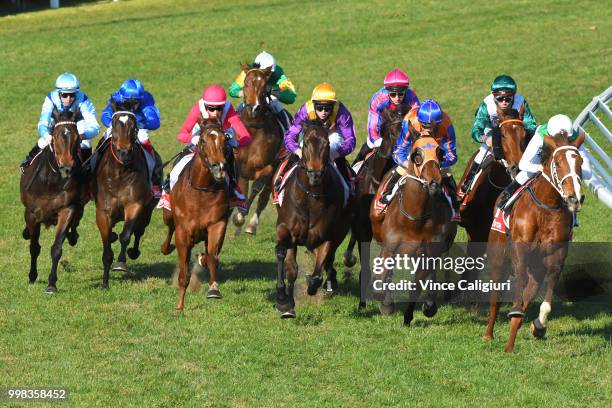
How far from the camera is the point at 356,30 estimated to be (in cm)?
3847

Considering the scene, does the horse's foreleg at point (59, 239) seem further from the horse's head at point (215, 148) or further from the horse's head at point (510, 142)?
the horse's head at point (510, 142)

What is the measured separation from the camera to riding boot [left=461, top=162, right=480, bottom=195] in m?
14.4

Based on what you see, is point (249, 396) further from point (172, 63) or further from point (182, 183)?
point (172, 63)

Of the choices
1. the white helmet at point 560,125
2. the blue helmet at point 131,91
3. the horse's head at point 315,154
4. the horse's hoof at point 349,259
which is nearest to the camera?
the white helmet at point 560,125

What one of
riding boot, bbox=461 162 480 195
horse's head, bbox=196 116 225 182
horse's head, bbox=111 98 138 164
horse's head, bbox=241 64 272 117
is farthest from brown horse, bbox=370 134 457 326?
horse's head, bbox=241 64 272 117

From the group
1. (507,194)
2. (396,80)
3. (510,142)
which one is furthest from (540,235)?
(396,80)

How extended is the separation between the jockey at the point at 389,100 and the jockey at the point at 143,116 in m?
3.04

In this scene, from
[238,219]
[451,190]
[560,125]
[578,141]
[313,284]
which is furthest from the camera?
[238,219]

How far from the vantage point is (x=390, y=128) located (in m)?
13.7

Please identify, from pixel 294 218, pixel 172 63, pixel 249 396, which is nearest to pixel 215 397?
pixel 249 396

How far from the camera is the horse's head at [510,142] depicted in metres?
13.2

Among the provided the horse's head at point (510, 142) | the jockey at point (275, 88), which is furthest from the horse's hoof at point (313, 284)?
the jockey at point (275, 88)

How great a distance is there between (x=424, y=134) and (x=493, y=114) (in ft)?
7.35

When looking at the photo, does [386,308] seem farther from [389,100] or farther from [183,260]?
[389,100]
